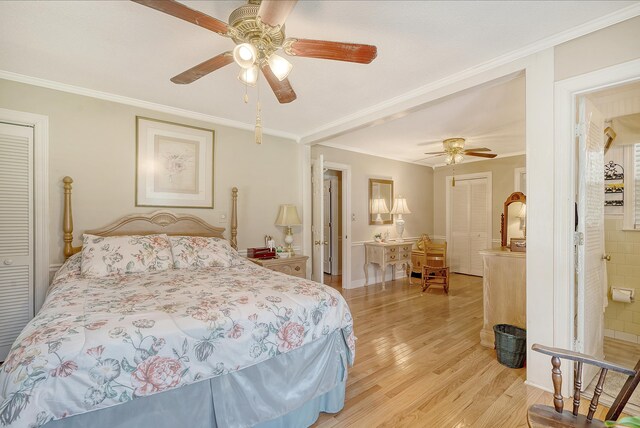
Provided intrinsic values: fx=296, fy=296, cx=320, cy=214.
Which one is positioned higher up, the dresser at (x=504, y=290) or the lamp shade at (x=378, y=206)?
the lamp shade at (x=378, y=206)

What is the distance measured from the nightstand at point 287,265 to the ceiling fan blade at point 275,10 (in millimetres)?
Answer: 2669

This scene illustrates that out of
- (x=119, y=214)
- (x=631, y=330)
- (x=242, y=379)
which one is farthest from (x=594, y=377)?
(x=119, y=214)

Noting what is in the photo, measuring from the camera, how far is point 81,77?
8.78ft

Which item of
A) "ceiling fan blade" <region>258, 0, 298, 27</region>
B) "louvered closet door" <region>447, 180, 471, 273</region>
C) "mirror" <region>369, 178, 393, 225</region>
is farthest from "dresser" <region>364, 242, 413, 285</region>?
"ceiling fan blade" <region>258, 0, 298, 27</region>

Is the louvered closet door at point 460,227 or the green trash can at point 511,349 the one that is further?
the louvered closet door at point 460,227

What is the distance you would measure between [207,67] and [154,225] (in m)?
2.06

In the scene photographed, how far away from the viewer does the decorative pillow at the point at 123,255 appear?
8.07 ft

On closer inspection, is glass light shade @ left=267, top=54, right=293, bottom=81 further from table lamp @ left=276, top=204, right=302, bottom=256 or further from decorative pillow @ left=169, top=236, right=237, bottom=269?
table lamp @ left=276, top=204, right=302, bottom=256

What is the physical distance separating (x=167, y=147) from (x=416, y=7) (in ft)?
9.54

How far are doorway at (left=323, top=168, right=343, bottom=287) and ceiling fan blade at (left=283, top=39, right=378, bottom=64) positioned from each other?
443 cm

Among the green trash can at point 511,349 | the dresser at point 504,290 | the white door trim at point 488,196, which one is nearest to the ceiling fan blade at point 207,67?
the dresser at point 504,290

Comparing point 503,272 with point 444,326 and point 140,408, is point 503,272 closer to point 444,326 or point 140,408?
point 444,326

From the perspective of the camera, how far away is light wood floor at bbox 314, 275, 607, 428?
1874 millimetres

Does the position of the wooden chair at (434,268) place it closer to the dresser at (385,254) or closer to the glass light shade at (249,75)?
the dresser at (385,254)
